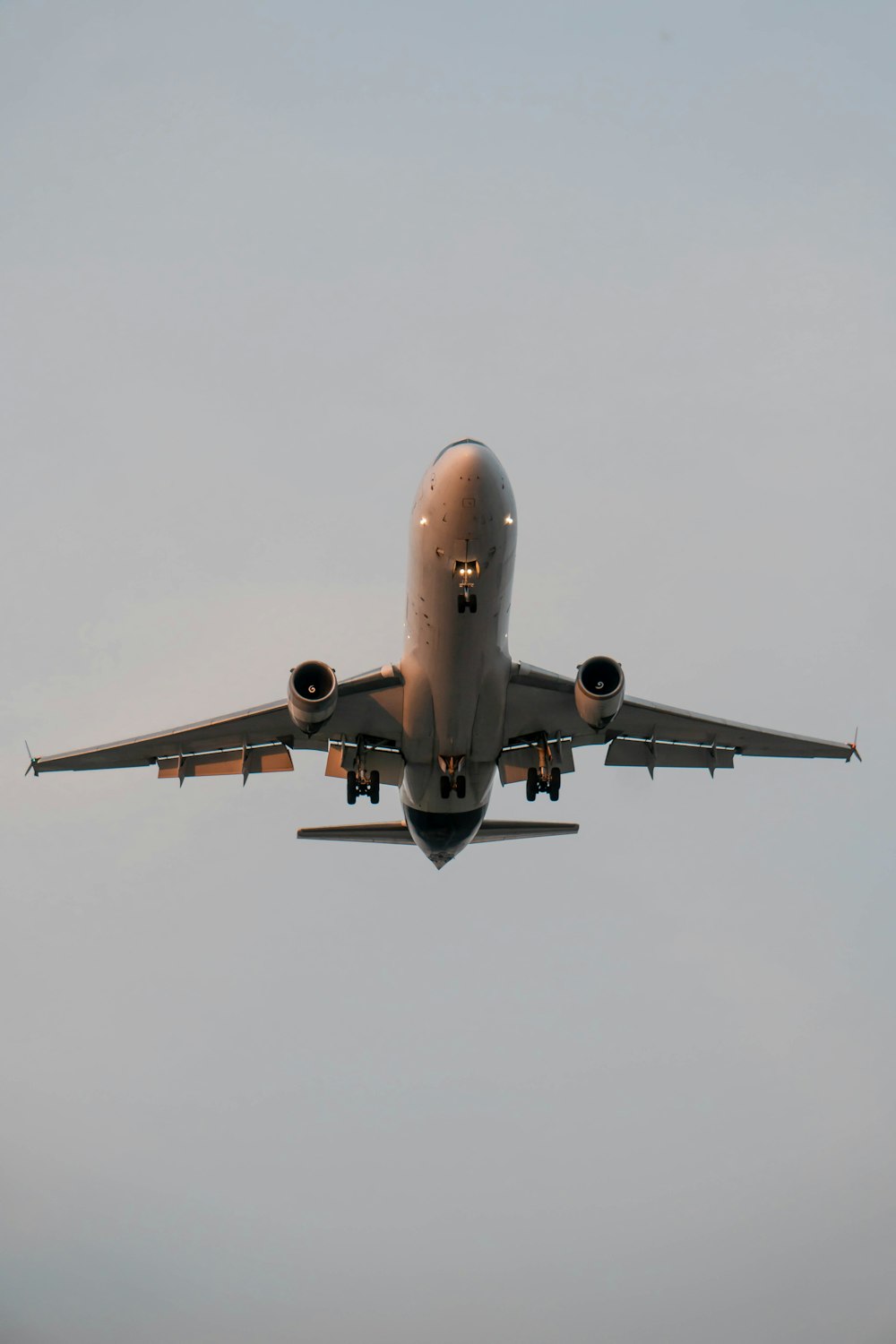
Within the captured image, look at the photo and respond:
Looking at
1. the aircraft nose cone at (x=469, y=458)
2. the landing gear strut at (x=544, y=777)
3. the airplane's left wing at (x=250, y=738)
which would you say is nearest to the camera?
the aircraft nose cone at (x=469, y=458)

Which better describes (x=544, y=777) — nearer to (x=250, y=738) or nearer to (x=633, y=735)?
(x=633, y=735)

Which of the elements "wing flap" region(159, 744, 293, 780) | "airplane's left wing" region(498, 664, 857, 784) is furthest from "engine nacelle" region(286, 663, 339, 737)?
"wing flap" region(159, 744, 293, 780)

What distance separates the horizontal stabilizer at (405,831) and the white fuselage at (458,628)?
253 cm

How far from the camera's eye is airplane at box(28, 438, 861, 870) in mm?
20891

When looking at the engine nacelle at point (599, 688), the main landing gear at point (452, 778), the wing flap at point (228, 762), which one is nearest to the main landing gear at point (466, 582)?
the engine nacelle at point (599, 688)

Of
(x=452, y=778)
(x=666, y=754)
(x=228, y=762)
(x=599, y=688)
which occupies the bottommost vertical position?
(x=452, y=778)

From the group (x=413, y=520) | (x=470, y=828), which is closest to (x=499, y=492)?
(x=413, y=520)

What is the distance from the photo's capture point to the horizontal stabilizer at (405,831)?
90.3 ft

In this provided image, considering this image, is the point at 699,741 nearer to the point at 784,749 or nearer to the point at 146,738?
the point at 784,749

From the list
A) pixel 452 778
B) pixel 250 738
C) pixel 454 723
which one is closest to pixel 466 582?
pixel 454 723

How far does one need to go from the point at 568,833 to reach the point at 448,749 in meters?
5.09

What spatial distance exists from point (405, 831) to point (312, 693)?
705 centimetres

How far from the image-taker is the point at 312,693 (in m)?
22.3

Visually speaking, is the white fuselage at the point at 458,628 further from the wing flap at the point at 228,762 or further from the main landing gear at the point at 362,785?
the wing flap at the point at 228,762
